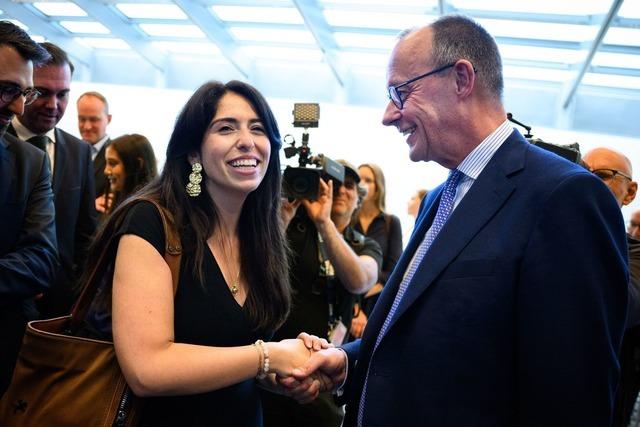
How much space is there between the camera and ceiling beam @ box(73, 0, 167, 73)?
6.08 m

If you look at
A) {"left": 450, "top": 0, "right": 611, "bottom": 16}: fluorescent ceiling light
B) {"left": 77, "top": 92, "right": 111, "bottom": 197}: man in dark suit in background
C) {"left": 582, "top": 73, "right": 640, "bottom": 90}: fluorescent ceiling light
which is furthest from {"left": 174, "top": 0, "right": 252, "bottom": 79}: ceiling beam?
{"left": 582, "top": 73, "right": 640, "bottom": 90}: fluorescent ceiling light

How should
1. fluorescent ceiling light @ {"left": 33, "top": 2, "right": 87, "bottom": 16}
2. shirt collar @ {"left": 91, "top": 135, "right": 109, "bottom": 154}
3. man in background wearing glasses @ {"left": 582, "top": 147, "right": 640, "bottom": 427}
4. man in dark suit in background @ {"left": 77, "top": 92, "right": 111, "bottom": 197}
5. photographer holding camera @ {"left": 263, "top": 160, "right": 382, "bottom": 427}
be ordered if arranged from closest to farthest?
man in background wearing glasses @ {"left": 582, "top": 147, "right": 640, "bottom": 427} → photographer holding camera @ {"left": 263, "top": 160, "right": 382, "bottom": 427} → shirt collar @ {"left": 91, "top": 135, "right": 109, "bottom": 154} → man in dark suit in background @ {"left": 77, "top": 92, "right": 111, "bottom": 197} → fluorescent ceiling light @ {"left": 33, "top": 2, "right": 87, "bottom": 16}

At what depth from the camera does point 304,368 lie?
1.60 m

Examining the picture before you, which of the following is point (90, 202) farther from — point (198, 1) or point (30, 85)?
point (198, 1)

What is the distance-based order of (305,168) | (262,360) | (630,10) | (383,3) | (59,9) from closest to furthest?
1. (262,360)
2. (305,168)
3. (630,10)
4. (383,3)
5. (59,9)

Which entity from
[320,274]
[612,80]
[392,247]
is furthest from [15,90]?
[612,80]

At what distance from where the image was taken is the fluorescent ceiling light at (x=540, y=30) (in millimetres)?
4754

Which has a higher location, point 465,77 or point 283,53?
point 283,53

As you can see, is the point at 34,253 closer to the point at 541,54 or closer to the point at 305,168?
the point at 305,168

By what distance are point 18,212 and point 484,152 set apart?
1.46 meters

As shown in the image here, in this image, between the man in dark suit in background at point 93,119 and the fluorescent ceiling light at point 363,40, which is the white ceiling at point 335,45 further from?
the man in dark suit in background at point 93,119

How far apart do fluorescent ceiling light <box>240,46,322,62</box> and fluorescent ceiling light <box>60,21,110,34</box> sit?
5.61 feet

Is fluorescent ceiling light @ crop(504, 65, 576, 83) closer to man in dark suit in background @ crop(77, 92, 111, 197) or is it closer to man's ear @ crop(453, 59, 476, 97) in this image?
man in dark suit in background @ crop(77, 92, 111, 197)

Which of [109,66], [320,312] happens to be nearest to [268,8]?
[109,66]
